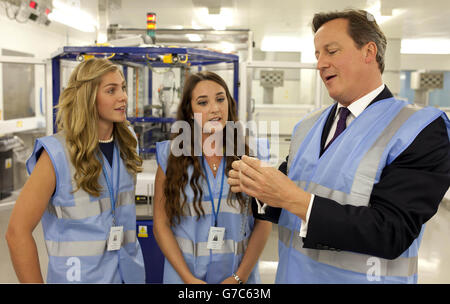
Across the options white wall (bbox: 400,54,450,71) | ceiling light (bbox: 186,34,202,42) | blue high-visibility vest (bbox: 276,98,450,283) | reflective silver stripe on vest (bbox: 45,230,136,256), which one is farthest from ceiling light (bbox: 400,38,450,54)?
reflective silver stripe on vest (bbox: 45,230,136,256)

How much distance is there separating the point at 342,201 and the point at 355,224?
0.55 ft

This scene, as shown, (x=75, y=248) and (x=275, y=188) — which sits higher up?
(x=275, y=188)

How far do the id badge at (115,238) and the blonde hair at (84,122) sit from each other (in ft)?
0.54

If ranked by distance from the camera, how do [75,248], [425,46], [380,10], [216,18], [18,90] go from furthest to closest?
1. [425,46]
2. [216,18]
3. [18,90]
4. [380,10]
5. [75,248]

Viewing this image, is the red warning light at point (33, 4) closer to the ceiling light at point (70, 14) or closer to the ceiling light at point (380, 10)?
the ceiling light at point (70, 14)

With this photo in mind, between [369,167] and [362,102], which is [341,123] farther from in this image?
[369,167]

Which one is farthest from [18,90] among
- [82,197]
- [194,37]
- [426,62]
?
[426,62]

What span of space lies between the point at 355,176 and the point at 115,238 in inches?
39.4

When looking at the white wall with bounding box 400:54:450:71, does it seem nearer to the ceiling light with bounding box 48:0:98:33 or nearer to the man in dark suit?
the ceiling light with bounding box 48:0:98:33

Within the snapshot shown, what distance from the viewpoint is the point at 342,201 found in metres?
1.05

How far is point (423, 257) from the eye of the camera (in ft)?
12.7
